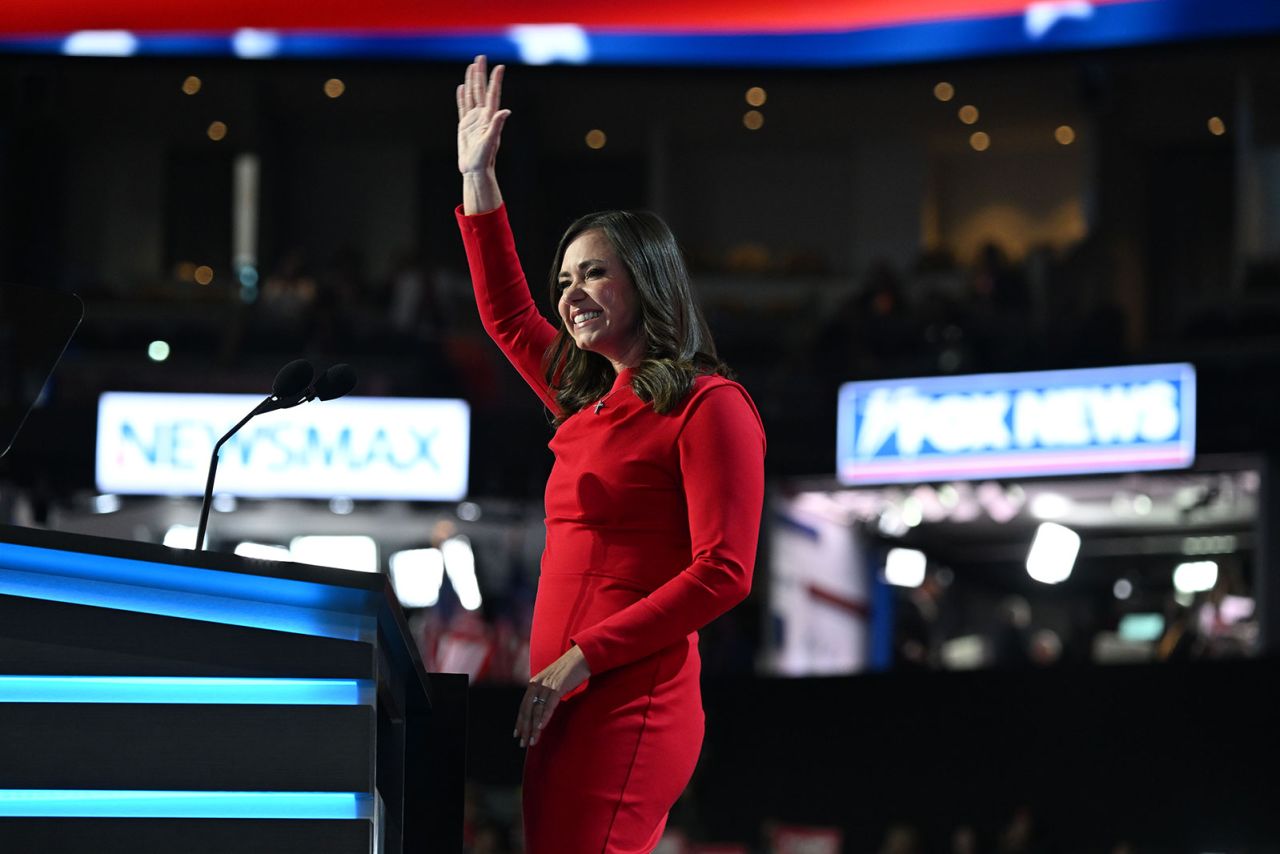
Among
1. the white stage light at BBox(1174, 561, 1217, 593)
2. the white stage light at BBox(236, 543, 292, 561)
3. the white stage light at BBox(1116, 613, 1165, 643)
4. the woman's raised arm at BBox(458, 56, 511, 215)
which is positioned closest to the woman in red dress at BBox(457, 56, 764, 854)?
the woman's raised arm at BBox(458, 56, 511, 215)

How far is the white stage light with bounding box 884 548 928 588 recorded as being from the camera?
12.8 metres

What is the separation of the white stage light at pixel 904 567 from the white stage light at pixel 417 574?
337 cm

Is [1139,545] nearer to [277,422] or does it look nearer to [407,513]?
[407,513]

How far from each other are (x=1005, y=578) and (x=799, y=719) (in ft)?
20.8

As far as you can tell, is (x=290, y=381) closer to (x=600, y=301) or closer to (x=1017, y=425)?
(x=600, y=301)

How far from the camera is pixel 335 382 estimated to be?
238cm

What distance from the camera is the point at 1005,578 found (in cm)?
1566

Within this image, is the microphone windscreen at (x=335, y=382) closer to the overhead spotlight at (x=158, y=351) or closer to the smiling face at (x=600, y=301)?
the smiling face at (x=600, y=301)

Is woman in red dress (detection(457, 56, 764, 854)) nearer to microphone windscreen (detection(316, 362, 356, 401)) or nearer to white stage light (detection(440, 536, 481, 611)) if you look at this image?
microphone windscreen (detection(316, 362, 356, 401))

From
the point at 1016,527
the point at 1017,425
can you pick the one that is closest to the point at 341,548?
the point at 1017,425

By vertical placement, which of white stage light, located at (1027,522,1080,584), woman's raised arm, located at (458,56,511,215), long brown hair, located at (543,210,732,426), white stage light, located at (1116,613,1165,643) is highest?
woman's raised arm, located at (458,56,511,215)

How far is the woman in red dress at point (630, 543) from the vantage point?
6.68ft

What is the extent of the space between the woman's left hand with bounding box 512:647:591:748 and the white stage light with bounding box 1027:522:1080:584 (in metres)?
10.6

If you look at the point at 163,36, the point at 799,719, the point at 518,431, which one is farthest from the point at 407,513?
the point at 163,36
